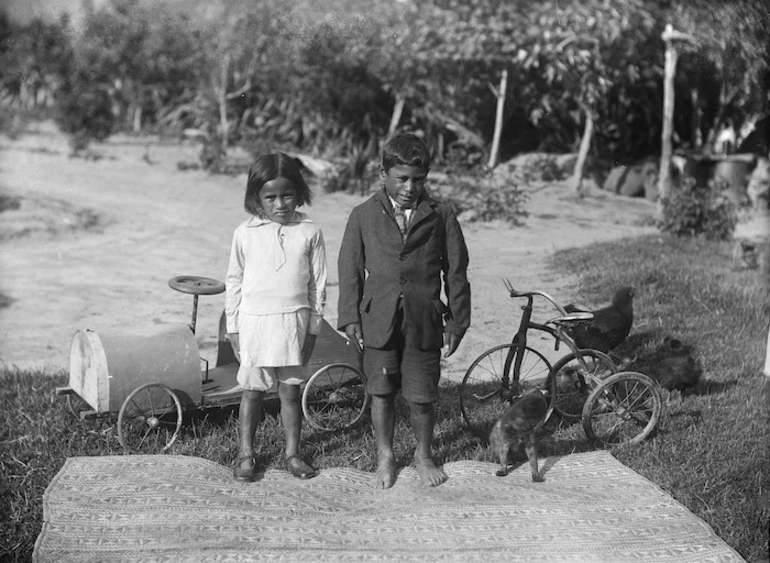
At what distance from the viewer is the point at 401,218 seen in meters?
4.23

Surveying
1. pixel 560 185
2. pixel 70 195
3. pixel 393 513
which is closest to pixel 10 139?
pixel 70 195

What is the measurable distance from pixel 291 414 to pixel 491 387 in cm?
136

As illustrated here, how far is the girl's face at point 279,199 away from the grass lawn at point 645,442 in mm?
1252

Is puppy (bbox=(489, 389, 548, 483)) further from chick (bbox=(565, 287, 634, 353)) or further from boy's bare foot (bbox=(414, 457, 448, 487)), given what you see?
chick (bbox=(565, 287, 634, 353))

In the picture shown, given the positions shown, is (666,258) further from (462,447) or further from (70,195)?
(70,195)

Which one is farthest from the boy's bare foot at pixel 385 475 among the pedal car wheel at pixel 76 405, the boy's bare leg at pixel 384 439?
the pedal car wheel at pixel 76 405

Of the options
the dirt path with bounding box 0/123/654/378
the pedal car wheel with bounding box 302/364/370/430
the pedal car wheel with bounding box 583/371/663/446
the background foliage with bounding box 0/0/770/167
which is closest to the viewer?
the pedal car wheel with bounding box 583/371/663/446

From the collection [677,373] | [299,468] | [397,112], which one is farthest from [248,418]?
[397,112]

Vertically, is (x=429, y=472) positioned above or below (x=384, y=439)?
below

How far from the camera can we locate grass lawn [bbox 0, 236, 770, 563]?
4.18 m

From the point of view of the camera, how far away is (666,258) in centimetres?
830

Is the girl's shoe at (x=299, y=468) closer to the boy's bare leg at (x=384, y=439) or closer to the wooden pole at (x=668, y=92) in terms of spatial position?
the boy's bare leg at (x=384, y=439)

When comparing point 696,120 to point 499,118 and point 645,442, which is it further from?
point 645,442

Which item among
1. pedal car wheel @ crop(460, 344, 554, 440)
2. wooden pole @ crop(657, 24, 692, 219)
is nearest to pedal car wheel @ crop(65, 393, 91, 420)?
pedal car wheel @ crop(460, 344, 554, 440)
